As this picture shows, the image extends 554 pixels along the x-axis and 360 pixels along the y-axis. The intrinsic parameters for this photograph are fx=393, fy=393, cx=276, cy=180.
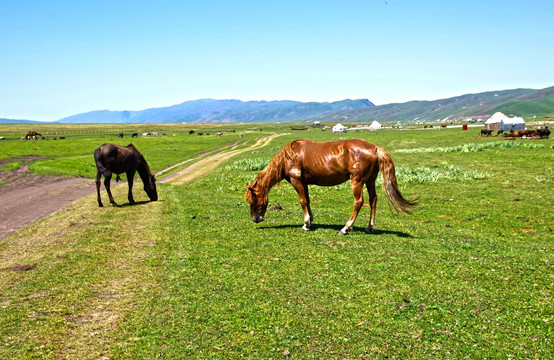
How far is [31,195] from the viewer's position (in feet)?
90.2

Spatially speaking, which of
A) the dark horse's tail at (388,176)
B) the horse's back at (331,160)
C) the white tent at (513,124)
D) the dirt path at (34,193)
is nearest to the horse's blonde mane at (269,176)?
the horse's back at (331,160)

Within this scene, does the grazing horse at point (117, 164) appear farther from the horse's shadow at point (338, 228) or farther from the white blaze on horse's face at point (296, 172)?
the white blaze on horse's face at point (296, 172)

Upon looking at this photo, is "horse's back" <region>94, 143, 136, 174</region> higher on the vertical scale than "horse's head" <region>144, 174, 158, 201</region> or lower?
higher

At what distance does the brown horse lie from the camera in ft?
43.7

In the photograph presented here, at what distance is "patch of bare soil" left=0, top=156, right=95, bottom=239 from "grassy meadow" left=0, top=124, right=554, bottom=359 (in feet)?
10.4

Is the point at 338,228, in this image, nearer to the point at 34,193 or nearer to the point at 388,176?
the point at 388,176

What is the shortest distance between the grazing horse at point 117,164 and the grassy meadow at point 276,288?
335 cm

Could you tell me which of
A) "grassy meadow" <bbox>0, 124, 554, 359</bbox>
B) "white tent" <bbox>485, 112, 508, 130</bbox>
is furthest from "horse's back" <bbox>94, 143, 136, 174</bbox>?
"white tent" <bbox>485, 112, 508, 130</bbox>

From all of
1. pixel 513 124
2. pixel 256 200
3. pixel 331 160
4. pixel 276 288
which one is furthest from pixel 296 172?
pixel 513 124

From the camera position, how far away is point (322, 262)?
10859 millimetres

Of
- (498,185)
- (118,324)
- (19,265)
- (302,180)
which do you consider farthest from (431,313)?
(498,185)

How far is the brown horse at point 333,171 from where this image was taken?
43.7 feet

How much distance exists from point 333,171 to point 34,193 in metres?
24.3

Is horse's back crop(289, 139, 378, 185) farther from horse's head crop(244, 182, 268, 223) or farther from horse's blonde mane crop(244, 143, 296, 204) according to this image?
horse's head crop(244, 182, 268, 223)
